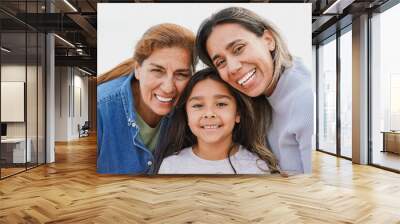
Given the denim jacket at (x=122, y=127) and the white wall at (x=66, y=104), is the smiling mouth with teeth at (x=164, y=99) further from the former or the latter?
the white wall at (x=66, y=104)

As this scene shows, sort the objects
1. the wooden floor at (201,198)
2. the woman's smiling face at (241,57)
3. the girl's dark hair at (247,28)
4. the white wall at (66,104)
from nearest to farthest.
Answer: the wooden floor at (201,198)
the woman's smiling face at (241,57)
the girl's dark hair at (247,28)
the white wall at (66,104)

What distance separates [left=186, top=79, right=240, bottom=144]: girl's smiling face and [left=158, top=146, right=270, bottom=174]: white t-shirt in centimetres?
32

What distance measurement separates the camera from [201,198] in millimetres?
4855

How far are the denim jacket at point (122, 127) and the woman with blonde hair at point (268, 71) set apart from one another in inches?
55.6

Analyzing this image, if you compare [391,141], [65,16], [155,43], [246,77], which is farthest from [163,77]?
[391,141]

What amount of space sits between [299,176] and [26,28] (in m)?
5.54

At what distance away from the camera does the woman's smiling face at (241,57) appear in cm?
616

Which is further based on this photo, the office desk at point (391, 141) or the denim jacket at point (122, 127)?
the office desk at point (391, 141)

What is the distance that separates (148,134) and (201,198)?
1839 mm

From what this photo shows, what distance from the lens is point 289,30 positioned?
21.0 ft

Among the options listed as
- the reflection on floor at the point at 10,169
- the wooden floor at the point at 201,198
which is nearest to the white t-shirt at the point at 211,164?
the wooden floor at the point at 201,198

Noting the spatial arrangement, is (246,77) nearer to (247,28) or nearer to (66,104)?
(247,28)

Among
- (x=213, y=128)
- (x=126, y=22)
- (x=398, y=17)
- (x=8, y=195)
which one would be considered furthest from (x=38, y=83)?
(x=398, y=17)

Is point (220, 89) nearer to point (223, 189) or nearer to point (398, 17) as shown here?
point (223, 189)
